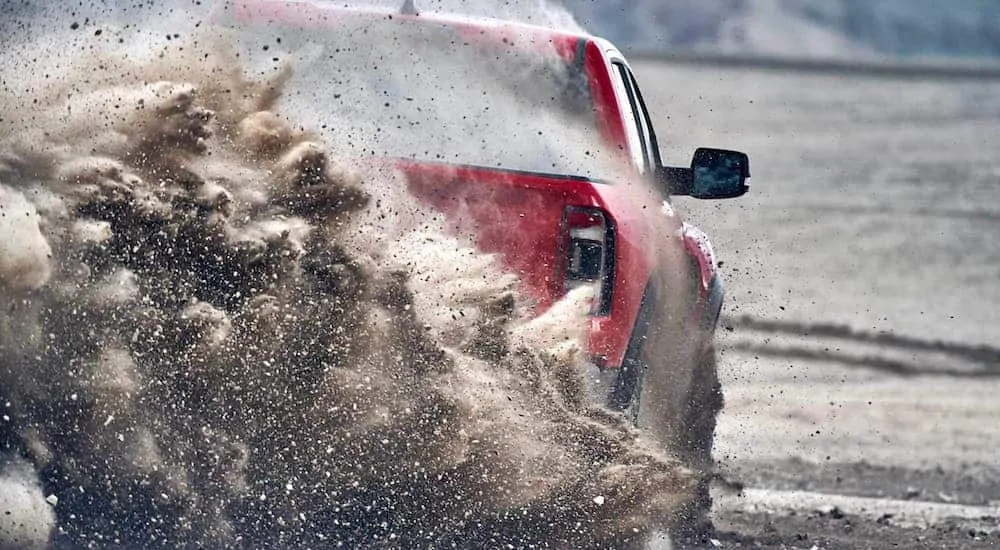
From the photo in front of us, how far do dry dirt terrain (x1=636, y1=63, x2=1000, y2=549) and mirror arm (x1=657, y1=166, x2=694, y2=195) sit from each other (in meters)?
0.47

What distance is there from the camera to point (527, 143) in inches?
130

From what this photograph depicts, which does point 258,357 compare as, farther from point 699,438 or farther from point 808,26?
point 808,26

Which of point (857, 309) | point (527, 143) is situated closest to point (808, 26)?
point (527, 143)

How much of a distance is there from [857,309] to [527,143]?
2.76m

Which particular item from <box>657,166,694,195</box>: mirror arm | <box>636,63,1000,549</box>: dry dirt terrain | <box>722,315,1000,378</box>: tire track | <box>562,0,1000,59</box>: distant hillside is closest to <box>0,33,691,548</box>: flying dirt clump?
<box>657,166,694,195</box>: mirror arm

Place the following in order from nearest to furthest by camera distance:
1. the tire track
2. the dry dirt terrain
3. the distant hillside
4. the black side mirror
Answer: the black side mirror → the distant hillside → the dry dirt terrain → the tire track

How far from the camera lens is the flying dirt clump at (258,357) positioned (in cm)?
353

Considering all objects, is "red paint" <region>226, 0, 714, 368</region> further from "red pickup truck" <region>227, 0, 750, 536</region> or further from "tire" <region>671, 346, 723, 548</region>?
"tire" <region>671, 346, 723, 548</region>

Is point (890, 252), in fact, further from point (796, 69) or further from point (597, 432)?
point (597, 432)

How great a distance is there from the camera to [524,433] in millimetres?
3697

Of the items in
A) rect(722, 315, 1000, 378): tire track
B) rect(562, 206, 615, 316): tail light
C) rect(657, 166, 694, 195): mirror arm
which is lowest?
rect(722, 315, 1000, 378): tire track

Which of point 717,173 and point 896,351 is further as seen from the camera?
point 896,351

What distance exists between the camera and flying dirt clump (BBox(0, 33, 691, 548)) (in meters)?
3.53

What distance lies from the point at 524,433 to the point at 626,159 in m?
0.94
